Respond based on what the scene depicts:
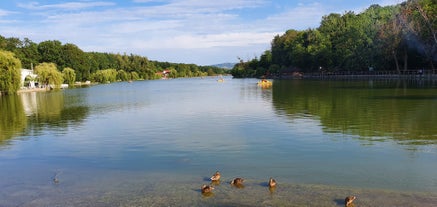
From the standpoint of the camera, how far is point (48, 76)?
7581cm

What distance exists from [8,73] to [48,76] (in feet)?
73.9

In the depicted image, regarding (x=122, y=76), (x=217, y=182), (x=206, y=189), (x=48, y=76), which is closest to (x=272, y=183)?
(x=217, y=182)

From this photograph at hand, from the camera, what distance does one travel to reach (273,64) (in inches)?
5167

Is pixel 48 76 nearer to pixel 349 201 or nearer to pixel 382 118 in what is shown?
pixel 382 118

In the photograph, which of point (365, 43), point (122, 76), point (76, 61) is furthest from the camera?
point (122, 76)

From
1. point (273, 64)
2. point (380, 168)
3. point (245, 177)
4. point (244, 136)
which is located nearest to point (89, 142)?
point (244, 136)

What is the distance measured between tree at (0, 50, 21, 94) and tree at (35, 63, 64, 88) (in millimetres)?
19354

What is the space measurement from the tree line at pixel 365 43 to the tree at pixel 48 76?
57.8 metres

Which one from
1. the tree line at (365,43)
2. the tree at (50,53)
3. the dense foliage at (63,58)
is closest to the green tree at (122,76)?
the dense foliage at (63,58)

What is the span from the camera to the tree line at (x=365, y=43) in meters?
64.1

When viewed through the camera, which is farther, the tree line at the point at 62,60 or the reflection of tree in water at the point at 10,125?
the tree line at the point at 62,60

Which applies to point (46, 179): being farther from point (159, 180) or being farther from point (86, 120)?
point (86, 120)

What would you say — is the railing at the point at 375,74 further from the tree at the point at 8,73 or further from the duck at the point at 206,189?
the duck at the point at 206,189

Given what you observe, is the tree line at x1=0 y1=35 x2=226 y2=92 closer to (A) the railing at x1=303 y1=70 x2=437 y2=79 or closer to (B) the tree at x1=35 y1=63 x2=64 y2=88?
(B) the tree at x1=35 y1=63 x2=64 y2=88
